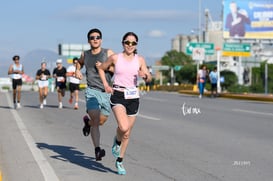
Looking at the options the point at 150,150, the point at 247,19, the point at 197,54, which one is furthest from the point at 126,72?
the point at 247,19

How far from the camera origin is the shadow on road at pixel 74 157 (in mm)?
9508

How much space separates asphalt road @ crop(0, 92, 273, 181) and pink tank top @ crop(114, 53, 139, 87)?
1.23 metres

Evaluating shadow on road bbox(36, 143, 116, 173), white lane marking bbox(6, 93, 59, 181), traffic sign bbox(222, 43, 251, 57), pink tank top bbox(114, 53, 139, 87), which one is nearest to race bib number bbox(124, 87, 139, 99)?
pink tank top bbox(114, 53, 139, 87)

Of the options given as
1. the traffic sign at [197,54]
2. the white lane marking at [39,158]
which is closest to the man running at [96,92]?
the white lane marking at [39,158]

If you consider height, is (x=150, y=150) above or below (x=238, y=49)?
below

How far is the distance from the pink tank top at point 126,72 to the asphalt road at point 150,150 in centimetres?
123

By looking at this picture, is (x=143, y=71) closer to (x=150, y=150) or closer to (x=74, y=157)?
(x=74, y=157)

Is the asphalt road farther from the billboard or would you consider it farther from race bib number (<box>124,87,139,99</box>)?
the billboard

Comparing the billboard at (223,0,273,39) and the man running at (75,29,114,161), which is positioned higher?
the billboard at (223,0,273,39)

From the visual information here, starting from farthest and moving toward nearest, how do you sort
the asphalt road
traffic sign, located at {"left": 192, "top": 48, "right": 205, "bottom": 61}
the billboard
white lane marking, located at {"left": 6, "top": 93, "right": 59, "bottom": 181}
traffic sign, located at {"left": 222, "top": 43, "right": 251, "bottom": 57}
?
1. the billboard
2. traffic sign, located at {"left": 192, "top": 48, "right": 205, "bottom": 61}
3. traffic sign, located at {"left": 222, "top": 43, "right": 251, "bottom": 57}
4. the asphalt road
5. white lane marking, located at {"left": 6, "top": 93, "right": 59, "bottom": 181}

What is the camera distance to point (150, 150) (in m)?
11.4

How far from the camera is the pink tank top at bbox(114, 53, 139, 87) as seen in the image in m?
8.64

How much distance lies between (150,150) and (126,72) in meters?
3.05

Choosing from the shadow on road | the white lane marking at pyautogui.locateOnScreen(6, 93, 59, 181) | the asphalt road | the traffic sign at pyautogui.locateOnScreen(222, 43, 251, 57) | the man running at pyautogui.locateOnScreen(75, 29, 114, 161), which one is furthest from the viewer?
the traffic sign at pyautogui.locateOnScreen(222, 43, 251, 57)
